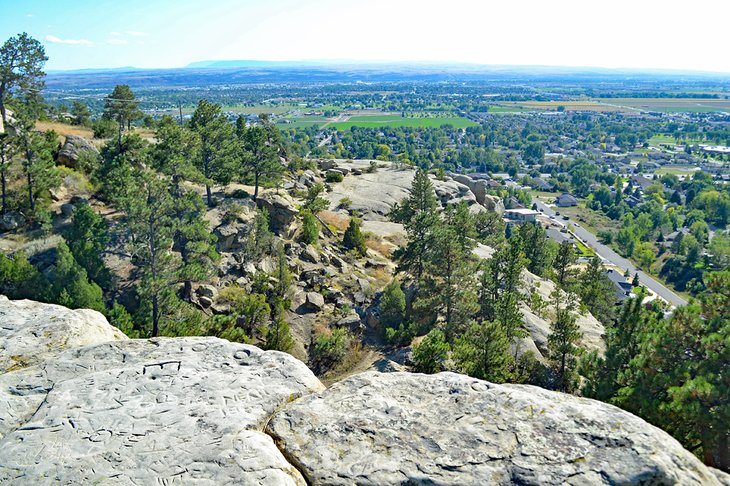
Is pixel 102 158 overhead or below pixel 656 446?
overhead

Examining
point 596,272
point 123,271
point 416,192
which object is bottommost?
point 596,272

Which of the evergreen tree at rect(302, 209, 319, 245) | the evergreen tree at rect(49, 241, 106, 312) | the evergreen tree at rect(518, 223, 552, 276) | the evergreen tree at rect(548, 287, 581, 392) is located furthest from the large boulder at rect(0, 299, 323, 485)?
the evergreen tree at rect(518, 223, 552, 276)

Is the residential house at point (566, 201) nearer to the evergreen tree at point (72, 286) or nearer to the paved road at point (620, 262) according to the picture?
the paved road at point (620, 262)

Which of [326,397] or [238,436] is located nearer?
[238,436]

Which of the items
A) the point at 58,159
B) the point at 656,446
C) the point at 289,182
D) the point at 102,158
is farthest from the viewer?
the point at 289,182

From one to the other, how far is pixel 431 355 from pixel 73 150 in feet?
128

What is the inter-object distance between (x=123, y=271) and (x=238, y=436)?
28.3 meters

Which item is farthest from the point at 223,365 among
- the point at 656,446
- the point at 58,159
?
the point at 58,159

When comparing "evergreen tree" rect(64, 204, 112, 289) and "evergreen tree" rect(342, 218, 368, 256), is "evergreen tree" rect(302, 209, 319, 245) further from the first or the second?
"evergreen tree" rect(64, 204, 112, 289)

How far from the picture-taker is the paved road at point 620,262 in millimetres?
94625

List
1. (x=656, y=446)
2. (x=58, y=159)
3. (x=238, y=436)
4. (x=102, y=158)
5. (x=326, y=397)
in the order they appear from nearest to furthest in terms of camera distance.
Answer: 1. (x=656, y=446)
2. (x=238, y=436)
3. (x=326, y=397)
4. (x=102, y=158)
5. (x=58, y=159)

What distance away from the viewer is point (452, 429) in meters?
10.1

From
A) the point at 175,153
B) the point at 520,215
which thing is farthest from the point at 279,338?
the point at 520,215

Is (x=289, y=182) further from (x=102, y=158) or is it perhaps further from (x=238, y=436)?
(x=238, y=436)
